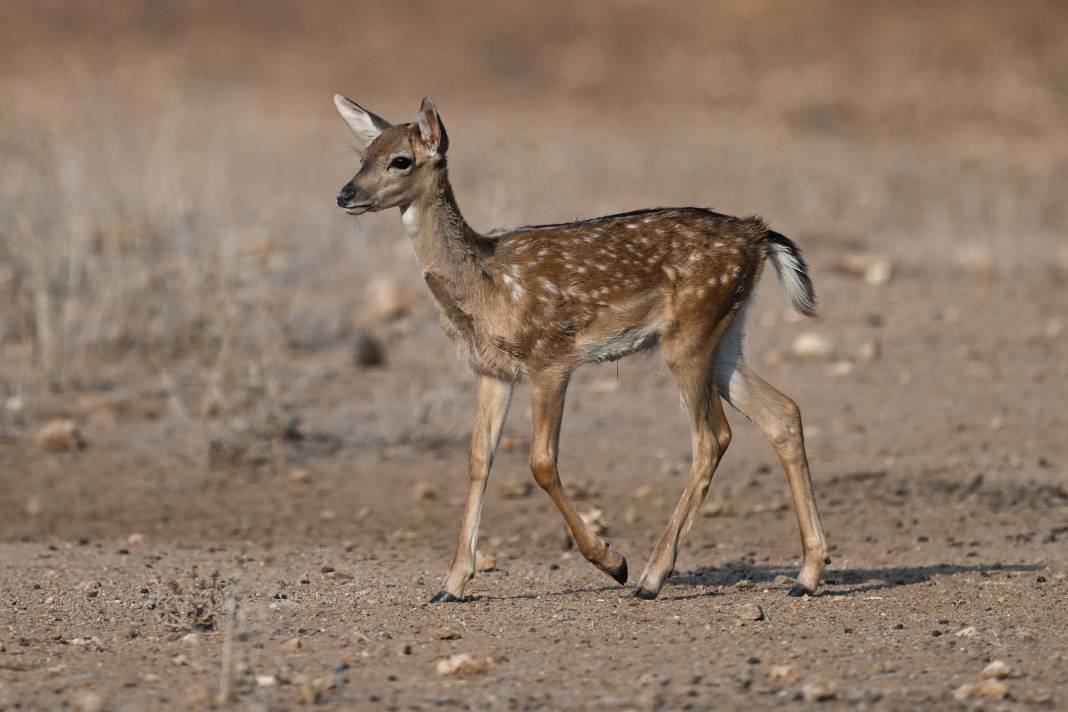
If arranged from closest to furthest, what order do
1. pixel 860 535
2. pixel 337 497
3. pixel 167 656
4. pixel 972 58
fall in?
pixel 167 656
pixel 860 535
pixel 337 497
pixel 972 58

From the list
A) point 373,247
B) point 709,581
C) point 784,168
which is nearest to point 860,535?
point 709,581

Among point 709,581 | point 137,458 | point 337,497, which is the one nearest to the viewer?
point 709,581

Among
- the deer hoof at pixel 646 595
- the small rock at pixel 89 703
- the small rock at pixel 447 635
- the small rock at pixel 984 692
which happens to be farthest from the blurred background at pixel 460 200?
the small rock at pixel 984 692

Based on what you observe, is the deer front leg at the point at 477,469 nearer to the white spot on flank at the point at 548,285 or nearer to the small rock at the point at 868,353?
the white spot on flank at the point at 548,285

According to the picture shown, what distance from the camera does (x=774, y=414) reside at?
9250 mm

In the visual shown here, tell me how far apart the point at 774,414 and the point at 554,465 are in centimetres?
137

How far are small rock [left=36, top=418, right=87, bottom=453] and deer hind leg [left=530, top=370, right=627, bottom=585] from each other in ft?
18.0

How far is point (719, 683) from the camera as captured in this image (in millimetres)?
6922

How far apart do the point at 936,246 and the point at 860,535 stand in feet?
32.6

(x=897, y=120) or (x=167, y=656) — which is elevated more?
(x=897, y=120)

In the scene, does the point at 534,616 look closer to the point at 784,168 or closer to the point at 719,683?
the point at 719,683

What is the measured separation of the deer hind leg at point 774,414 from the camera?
9.11 m

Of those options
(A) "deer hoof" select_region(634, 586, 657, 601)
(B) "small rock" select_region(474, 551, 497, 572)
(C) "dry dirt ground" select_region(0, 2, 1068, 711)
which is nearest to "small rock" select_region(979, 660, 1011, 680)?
(C) "dry dirt ground" select_region(0, 2, 1068, 711)

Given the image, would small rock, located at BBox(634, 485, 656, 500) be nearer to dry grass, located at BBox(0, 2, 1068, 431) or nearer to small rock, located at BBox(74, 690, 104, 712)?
dry grass, located at BBox(0, 2, 1068, 431)
